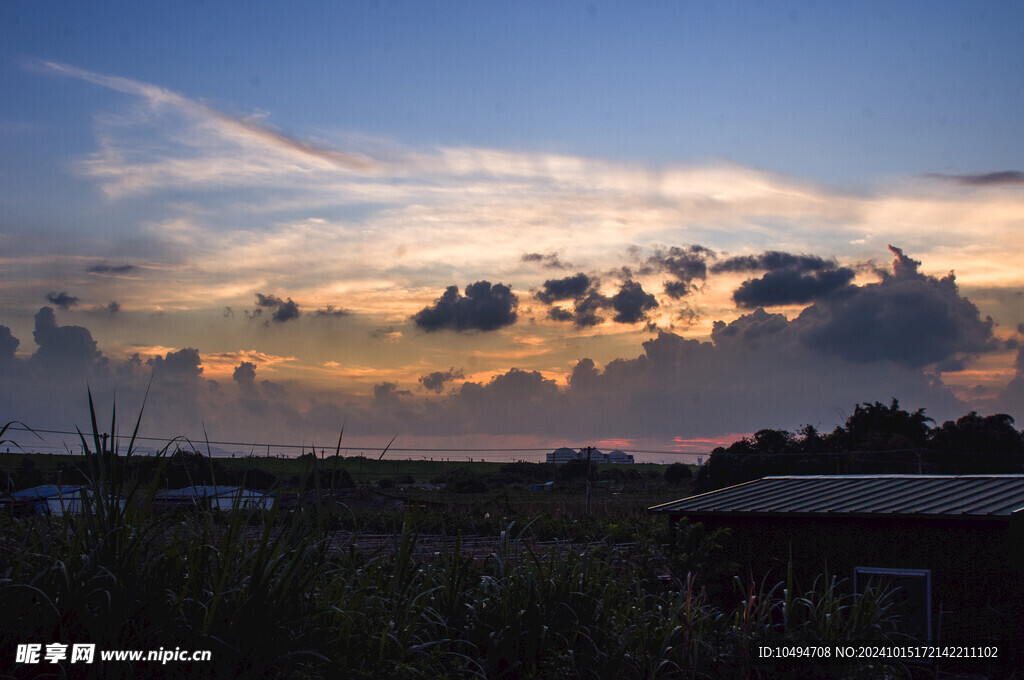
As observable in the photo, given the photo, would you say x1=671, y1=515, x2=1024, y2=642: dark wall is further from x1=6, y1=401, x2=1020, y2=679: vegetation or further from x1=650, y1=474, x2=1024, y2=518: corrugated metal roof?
x1=6, y1=401, x2=1020, y2=679: vegetation

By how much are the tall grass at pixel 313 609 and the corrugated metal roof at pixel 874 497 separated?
6908mm

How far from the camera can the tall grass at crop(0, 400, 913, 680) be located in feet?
13.3

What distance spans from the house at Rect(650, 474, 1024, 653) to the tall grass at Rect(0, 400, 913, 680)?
223 inches

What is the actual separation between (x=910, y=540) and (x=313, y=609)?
10512 millimetres

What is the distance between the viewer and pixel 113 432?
4438 millimetres

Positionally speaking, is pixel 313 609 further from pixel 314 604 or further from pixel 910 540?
pixel 910 540

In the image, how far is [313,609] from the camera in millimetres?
4668

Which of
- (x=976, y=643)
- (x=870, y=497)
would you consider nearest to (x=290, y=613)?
(x=976, y=643)

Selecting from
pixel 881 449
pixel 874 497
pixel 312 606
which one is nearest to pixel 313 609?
pixel 312 606

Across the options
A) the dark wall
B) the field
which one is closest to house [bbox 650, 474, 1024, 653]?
the dark wall

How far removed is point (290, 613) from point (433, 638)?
4.03 feet

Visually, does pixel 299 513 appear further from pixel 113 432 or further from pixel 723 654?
pixel 723 654

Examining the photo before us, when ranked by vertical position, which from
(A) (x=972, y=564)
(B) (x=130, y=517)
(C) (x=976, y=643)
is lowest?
(C) (x=976, y=643)

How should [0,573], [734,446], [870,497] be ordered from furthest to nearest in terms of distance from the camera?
[734,446] < [870,497] < [0,573]
